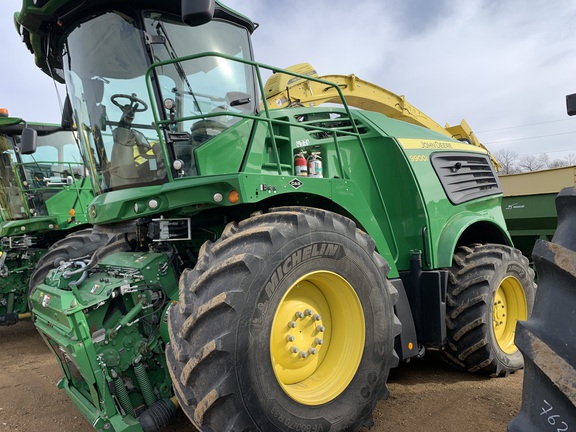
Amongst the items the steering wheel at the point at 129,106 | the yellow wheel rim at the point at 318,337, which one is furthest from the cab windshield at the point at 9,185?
the yellow wheel rim at the point at 318,337

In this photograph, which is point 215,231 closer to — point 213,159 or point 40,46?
point 213,159

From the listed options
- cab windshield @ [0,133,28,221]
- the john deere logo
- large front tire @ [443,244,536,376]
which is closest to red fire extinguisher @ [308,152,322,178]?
the john deere logo

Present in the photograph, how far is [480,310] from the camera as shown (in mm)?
3830

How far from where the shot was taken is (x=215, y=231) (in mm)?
3303

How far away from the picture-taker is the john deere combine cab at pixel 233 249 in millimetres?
2289

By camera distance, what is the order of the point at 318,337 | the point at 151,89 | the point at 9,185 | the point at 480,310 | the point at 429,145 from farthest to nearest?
the point at 9,185 < the point at 429,145 < the point at 480,310 < the point at 151,89 < the point at 318,337

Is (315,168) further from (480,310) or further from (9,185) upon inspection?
(9,185)

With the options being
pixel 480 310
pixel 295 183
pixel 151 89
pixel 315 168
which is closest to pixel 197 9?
pixel 151 89

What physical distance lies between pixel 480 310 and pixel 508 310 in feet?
3.21

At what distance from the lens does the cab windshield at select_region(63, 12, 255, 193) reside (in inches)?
119

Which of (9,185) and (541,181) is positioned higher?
(9,185)

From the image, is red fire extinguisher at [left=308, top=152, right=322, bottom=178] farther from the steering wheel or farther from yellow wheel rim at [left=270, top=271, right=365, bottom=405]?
the steering wheel

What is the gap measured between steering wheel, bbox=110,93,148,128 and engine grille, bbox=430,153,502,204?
2.70 meters

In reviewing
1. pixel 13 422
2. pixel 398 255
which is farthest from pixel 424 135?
pixel 13 422
